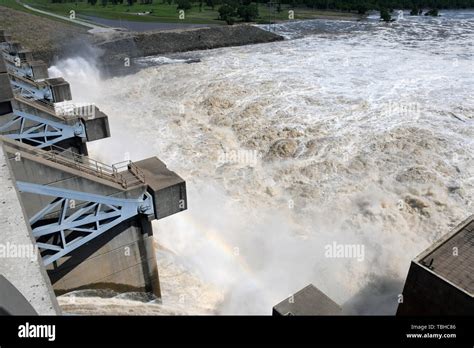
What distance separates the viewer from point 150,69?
38.4 m

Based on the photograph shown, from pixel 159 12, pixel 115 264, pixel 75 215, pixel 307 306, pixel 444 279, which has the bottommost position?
pixel 115 264

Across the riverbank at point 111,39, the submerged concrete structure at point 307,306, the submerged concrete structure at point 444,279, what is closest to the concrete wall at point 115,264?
the submerged concrete structure at point 307,306

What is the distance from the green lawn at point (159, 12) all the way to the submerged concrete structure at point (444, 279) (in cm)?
5790

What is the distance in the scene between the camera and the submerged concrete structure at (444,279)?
837cm

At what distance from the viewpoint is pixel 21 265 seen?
26.5 feet

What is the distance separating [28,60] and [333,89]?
22185 mm

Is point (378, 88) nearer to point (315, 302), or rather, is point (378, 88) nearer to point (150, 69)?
point (150, 69)

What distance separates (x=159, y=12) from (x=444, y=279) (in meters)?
71.3
